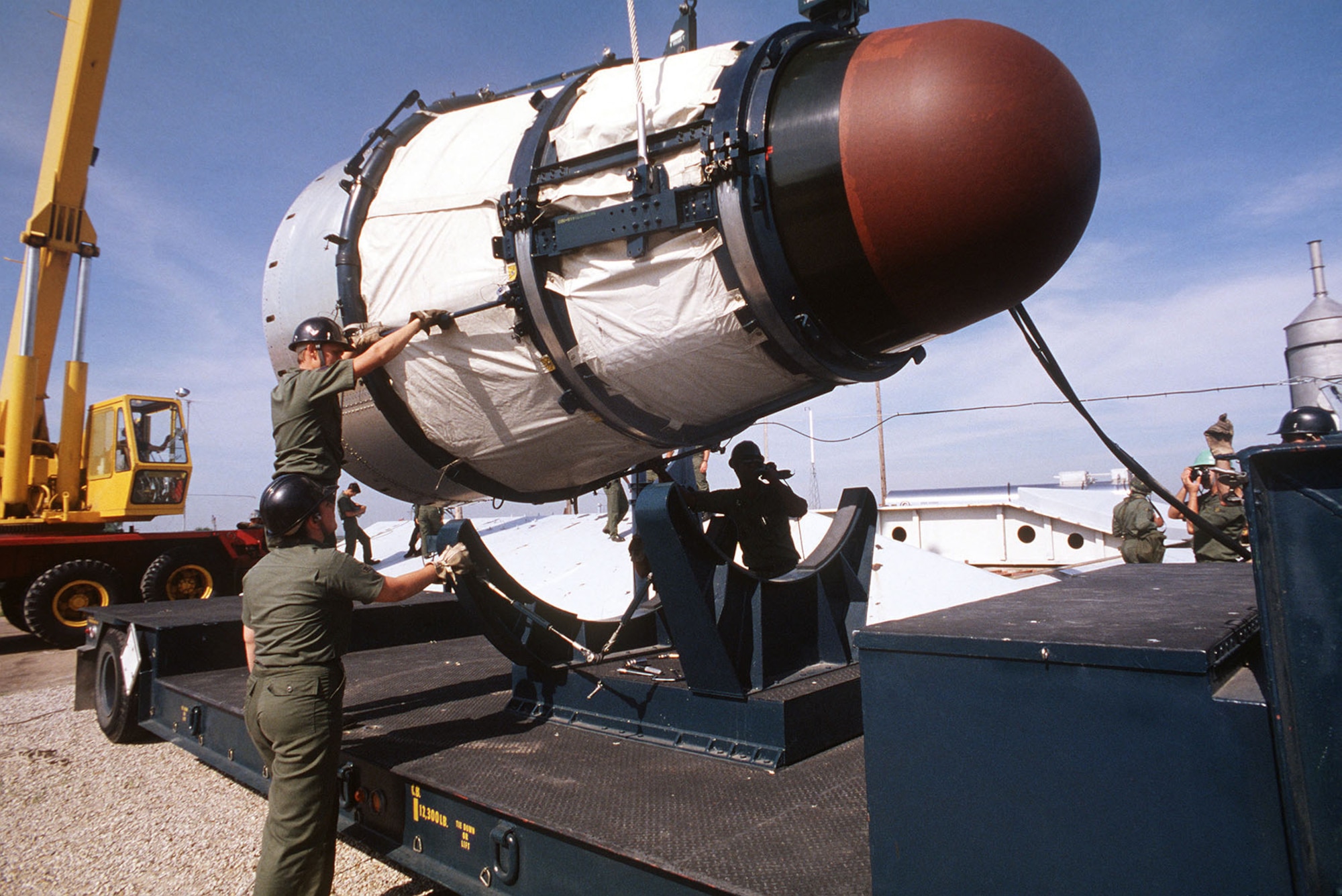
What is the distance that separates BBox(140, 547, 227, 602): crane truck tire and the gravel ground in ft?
14.0

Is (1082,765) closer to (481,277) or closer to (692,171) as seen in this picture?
(692,171)

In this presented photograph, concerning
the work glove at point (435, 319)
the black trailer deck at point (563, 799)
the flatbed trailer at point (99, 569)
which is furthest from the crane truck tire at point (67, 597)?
the work glove at point (435, 319)

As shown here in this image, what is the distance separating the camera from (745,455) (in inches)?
154

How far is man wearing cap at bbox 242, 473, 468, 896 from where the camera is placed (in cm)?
263

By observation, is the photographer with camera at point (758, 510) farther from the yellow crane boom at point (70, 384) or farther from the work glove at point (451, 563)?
the yellow crane boom at point (70, 384)

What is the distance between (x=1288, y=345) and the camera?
265 inches

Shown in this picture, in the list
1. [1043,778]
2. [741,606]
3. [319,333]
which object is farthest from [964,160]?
[319,333]

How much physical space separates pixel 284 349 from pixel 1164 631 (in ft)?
12.0

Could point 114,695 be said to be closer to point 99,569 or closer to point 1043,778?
point 99,569

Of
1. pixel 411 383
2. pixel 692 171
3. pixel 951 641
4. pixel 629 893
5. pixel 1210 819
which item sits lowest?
pixel 629 893

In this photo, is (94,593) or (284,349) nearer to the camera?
(284,349)

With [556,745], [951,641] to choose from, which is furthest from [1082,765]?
[556,745]

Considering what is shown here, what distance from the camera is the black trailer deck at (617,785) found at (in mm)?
1880

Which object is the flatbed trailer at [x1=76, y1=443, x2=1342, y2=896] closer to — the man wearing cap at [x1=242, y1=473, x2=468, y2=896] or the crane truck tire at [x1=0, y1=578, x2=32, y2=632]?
the man wearing cap at [x1=242, y1=473, x2=468, y2=896]
